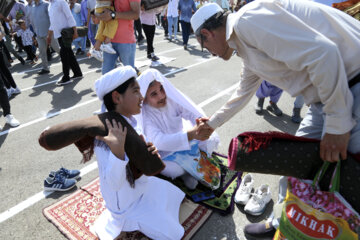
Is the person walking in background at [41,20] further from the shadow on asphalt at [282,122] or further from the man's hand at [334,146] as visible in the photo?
the man's hand at [334,146]

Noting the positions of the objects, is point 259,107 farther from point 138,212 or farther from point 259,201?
point 138,212

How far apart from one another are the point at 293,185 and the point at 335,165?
252 millimetres

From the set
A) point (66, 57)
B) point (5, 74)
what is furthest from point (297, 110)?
point (5, 74)

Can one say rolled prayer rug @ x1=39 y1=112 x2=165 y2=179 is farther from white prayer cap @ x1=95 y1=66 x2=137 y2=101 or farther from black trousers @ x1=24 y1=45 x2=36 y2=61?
black trousers @ x1=24 y1=45 x2=36 y2=61

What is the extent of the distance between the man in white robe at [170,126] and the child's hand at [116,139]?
0.93 metres

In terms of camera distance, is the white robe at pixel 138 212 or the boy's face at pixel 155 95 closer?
the white robe at pixel 138 212

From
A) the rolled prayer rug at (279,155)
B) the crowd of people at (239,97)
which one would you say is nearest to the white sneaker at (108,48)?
the crowd of people at (239,97)

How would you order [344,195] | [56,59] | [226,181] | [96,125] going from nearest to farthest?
[344,195]
[96,125]
[226,181]
[56,59]

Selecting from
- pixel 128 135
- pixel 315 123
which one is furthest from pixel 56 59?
pixel 315 123

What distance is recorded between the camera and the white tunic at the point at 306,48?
49.4 inches

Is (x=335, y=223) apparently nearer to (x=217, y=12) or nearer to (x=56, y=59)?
(x=217, y=12)

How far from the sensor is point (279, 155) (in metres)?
1.53

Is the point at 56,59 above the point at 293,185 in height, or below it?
below

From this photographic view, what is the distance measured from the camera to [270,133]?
1.59m
